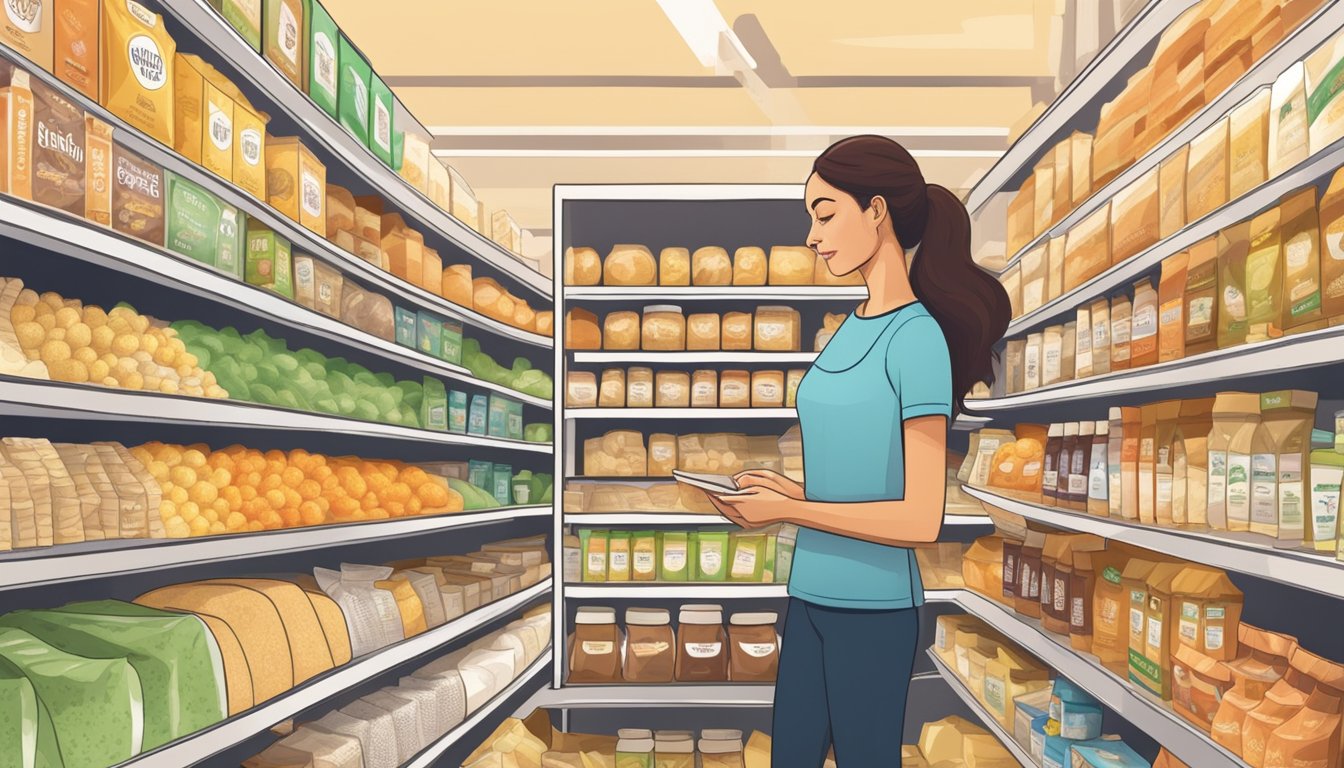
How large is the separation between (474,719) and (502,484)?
49.8 inches

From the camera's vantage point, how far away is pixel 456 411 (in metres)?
3.89

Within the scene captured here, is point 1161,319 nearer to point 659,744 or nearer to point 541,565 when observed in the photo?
point 659,744

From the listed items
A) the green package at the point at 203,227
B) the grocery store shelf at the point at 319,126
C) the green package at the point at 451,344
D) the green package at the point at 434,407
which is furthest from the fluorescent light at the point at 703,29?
the green package at the point at 203,227

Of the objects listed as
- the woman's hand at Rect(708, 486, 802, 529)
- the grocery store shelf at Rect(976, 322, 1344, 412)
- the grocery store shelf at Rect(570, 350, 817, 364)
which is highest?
the grocery store shelf at Rect(570, 350, 817, 364)

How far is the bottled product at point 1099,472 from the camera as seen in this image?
8.06ft

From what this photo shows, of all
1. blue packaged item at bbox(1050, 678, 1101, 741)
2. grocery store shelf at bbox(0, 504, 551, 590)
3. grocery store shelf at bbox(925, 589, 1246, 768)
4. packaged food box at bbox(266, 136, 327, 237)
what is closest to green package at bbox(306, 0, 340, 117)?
packaged food box at bbox(266, 136, 327, 237)

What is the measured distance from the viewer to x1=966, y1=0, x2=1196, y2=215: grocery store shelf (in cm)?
244

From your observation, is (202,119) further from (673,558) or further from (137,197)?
(673,558)

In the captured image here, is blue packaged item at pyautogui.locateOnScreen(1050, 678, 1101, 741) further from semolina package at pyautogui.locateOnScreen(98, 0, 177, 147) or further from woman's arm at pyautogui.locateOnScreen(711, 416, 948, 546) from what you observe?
semolina package at pyautogui.locateOnScreen(98, 0, 177, 147)

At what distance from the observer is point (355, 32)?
17.3 ft

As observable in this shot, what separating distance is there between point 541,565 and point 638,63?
318cm

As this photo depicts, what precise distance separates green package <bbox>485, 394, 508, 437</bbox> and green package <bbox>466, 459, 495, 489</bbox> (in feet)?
0.50

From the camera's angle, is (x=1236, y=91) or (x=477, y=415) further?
(x=477, y=415)

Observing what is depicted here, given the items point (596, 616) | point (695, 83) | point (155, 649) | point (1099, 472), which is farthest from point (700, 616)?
point (695, 83)
